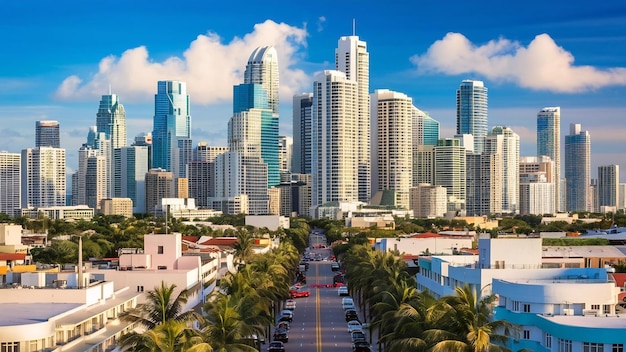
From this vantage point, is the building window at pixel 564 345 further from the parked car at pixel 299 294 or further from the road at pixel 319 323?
the parked car at pixel 299 294

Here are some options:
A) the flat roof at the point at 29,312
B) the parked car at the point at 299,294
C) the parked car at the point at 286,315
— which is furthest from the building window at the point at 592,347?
the parked car at the point at 299,294

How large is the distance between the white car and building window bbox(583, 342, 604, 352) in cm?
3444

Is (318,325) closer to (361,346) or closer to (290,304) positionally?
(290,304)

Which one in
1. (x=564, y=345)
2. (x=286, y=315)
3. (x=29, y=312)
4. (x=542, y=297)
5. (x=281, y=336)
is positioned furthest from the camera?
(x=286, y=315)

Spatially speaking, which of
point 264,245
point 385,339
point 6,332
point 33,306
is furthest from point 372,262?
point 264,245

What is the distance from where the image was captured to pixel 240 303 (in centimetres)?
→ 5156

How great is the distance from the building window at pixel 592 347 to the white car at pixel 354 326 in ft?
113

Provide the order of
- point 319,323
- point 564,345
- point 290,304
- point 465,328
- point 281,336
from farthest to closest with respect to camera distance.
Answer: point 290,304 < point 319,323 < point 281,336 < point 564,345 < point 465,328

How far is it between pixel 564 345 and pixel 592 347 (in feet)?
7.68

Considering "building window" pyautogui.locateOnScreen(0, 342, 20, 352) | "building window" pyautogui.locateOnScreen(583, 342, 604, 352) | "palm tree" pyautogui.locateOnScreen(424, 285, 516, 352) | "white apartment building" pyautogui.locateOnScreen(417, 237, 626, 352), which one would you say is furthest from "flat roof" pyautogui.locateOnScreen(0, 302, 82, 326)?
"building window" pyautogui.locateOnScreen(583, 342, 604, 352)

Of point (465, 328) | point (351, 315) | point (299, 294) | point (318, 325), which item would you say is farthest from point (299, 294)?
point (465, 328)

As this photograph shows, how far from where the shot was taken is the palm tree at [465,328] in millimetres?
37625

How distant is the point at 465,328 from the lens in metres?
38.9

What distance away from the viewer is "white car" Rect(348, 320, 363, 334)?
7704 cm
